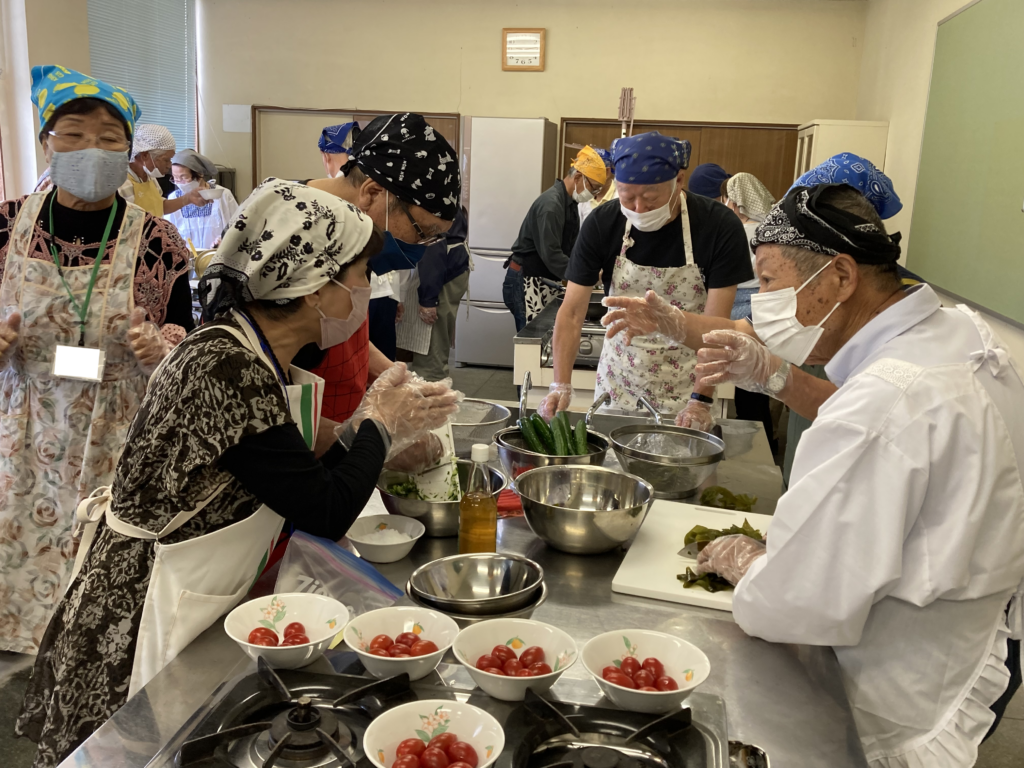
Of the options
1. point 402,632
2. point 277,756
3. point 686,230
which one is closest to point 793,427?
point 686,230

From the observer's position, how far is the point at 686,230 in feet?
9.40

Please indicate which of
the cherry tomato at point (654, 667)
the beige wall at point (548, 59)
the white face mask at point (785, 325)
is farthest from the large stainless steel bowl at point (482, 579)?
the beige wall at point (548, 59)

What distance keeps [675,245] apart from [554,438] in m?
1.17

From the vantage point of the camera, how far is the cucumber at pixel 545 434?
2020mm

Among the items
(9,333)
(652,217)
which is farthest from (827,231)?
(9,333)

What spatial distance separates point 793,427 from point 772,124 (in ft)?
16.7

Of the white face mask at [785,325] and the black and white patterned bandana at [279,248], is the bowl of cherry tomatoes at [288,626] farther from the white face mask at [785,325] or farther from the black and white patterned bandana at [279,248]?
the white face mask at [785,325]

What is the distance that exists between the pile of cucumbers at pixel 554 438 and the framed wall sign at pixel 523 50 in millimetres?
6319

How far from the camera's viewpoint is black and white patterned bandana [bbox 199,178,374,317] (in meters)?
1.42

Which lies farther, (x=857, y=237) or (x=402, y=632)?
(x=857, y=237)

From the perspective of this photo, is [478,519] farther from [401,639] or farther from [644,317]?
[644,317]

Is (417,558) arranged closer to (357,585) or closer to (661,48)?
(357,585)

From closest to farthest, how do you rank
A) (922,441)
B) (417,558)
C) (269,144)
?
(922,441) → (417,558) → (269,144)

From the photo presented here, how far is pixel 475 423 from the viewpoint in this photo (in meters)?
2.26
